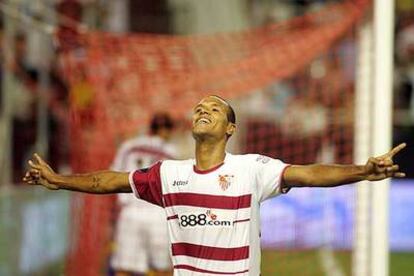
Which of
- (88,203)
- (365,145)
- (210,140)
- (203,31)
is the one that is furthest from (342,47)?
(210,140)

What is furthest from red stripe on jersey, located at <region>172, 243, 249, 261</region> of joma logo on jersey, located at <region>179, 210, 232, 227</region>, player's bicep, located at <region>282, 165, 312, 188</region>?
player's bicep, located at <region>282, 165, 312, 188</region>

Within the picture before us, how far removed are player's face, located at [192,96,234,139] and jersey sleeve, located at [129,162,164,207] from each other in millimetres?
411

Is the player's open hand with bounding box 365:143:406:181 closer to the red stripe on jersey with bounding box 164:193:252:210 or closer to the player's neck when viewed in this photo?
the red stripe on jersey with bounding box 164:193:252:210

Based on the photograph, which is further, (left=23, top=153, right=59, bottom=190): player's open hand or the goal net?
the goal net

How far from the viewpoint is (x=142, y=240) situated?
1170 cm

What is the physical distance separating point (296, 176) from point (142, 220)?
5.43m

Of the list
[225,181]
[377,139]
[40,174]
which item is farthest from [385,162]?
[377,139]

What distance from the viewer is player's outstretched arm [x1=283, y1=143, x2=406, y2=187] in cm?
606

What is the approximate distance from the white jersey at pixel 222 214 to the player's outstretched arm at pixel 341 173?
0.10 meters

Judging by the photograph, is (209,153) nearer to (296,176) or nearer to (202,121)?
(202,121)

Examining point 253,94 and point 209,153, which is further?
point 253,94

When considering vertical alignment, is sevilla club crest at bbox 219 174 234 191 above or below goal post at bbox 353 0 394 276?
below

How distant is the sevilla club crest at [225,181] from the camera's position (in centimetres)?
645

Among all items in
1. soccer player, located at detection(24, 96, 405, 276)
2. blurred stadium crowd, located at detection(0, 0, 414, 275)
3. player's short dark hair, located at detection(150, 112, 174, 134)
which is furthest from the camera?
blurred stadium crowd, located at detection(0, 0, 414, 275)
